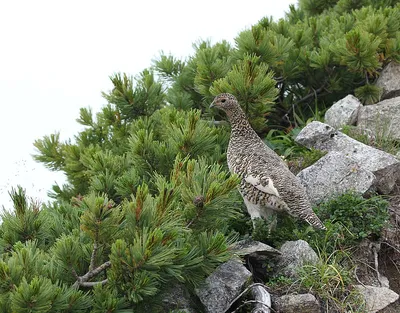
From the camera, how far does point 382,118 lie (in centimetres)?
724

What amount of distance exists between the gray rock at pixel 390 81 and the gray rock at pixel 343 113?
0.62 m

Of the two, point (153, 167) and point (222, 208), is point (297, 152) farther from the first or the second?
point (222, 208)

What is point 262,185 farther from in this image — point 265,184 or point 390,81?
point 390,81

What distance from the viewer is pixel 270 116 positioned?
7.87 m

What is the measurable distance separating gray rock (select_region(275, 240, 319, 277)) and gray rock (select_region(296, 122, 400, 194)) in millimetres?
1341

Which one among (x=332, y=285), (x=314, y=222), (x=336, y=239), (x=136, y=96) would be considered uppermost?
(x=136, y=96)

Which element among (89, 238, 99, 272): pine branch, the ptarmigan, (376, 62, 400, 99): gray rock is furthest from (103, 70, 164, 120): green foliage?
(89, 238, 99, 272): pine branch

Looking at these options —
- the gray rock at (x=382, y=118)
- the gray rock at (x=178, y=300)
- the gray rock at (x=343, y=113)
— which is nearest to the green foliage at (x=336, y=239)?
the gray rock at (x=178, y=300)

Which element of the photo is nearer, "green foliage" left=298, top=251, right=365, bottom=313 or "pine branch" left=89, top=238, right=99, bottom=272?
"pine branch" left=89, top=238, right=99, bottom=272

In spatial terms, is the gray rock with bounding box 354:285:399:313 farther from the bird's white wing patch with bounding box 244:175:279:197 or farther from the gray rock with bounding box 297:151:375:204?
the gray rock with bounding box 297:151:375:204

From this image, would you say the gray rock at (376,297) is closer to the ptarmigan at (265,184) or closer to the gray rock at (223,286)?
the ptarmigan at (265,184)

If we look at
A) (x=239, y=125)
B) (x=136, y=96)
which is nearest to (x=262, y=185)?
(x=239, y=125)

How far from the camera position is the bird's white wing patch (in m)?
5.29

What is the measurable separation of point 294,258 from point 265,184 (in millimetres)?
612
